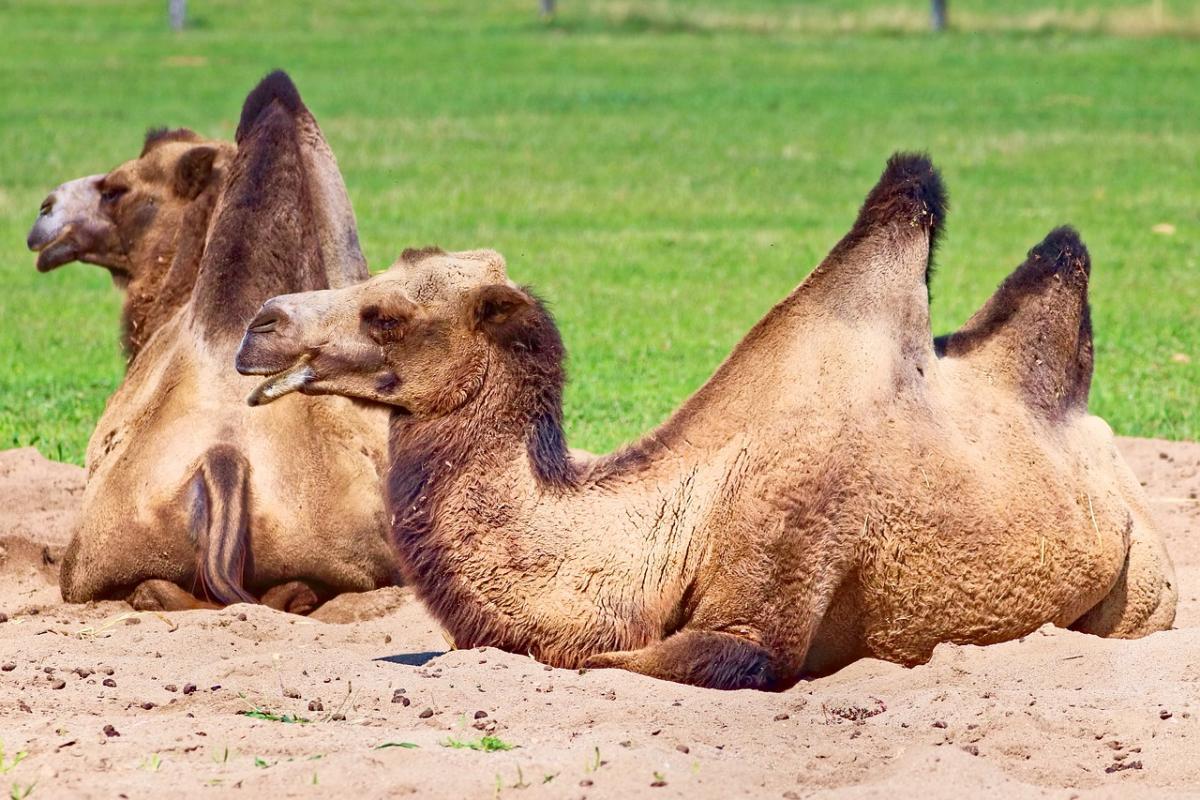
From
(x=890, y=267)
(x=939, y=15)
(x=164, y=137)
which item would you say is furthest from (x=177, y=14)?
(x=890, y=267)

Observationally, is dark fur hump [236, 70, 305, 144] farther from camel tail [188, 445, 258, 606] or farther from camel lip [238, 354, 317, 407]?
camel lip [238, 354, 317, 407]

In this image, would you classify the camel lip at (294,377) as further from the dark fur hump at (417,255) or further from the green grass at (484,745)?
the green grass at (484,745)

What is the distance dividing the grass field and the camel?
153 centimetres

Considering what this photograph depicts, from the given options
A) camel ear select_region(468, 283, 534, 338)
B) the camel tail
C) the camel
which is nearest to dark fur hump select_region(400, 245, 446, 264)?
camel ear select_region(468, 283, 534, 338)

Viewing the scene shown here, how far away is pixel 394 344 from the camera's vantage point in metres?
5.88

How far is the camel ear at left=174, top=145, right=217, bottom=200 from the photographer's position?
336 inches

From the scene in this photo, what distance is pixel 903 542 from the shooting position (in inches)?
232

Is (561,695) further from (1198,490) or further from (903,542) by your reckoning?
(1198,490)

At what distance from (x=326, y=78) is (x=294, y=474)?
21.2 meters

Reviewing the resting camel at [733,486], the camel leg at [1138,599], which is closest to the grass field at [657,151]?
the resting camel at [733,486]

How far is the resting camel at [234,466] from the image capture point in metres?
7.20

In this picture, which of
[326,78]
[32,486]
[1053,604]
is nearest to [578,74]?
[326,78]

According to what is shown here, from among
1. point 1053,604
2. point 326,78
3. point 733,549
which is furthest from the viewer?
point 326,78

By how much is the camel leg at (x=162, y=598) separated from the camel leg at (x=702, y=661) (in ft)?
6.68
